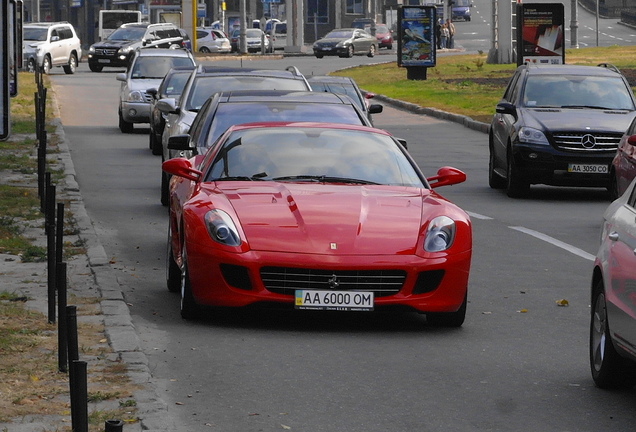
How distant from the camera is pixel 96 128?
32.7 meters

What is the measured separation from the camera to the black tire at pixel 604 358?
7.78m

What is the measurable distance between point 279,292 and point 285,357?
3.02 ft

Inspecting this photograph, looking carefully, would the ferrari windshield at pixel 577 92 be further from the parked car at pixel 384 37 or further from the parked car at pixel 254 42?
the parked car at pixel 384 37

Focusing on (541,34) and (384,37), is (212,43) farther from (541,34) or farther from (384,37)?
(541,34)

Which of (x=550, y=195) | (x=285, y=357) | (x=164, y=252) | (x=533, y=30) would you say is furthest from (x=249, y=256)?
(x=533, y=30)

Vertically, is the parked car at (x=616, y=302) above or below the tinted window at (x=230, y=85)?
below

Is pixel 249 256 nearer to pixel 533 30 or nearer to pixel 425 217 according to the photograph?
pixel 425 217

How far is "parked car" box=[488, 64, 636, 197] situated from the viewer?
758 inches

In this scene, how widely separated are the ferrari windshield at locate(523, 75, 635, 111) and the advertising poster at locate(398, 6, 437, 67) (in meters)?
29.9

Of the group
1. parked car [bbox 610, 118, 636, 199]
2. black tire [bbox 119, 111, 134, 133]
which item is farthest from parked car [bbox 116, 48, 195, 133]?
parked car [bbox 610, 118, 636, 199]

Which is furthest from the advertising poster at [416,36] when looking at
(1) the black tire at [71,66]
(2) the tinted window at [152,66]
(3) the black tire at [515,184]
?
(3) the black tire at [515,184]

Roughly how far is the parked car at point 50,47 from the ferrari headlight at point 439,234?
4791cm

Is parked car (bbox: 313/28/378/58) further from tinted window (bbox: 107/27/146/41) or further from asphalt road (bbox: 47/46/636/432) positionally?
asphalt road (bbox: 47/46/636/432)

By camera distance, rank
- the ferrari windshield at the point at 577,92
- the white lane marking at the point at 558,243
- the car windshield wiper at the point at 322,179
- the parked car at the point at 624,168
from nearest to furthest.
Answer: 1. the car windshield wiper at the point at 322,179
2. the white lane marking at the point at 558,243
3. the parked car at the point at 624,168
4. the ferrari windshield at the point at 577,92
